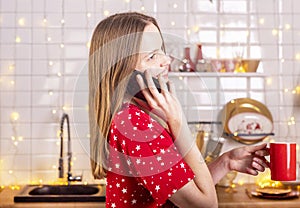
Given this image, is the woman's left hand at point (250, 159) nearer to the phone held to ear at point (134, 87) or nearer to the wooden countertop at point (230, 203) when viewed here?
the phone held to ear at point (134, 87)

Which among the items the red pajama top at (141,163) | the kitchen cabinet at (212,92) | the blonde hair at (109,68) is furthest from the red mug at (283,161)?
the kitchen cabinet at (212,92)

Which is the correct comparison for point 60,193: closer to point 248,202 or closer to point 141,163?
point 248,202

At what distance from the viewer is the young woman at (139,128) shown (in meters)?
1.25

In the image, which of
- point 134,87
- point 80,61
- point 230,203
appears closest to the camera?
point 134,87

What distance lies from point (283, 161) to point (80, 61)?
1.52 meters

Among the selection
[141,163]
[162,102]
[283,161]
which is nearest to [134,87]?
[162,102]

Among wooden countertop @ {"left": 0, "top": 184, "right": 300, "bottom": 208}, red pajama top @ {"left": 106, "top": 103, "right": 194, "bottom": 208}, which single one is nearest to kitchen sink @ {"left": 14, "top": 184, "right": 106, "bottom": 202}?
wooden countertop @ {"left": 0, "top": 184, "right": 300, "bottom": 208}

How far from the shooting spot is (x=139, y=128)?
1271mm

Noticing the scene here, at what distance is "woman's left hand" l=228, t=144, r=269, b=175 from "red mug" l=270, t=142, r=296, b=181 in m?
0.09

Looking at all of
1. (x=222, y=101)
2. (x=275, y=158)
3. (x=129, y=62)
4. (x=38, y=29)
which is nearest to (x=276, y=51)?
(x=222, y=101)

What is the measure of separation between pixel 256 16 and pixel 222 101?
480mm

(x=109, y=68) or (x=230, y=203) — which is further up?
(x=109, y=68)

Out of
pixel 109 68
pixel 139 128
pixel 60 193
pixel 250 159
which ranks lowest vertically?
pixel 60 193

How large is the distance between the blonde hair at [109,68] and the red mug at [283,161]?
0.48 m
